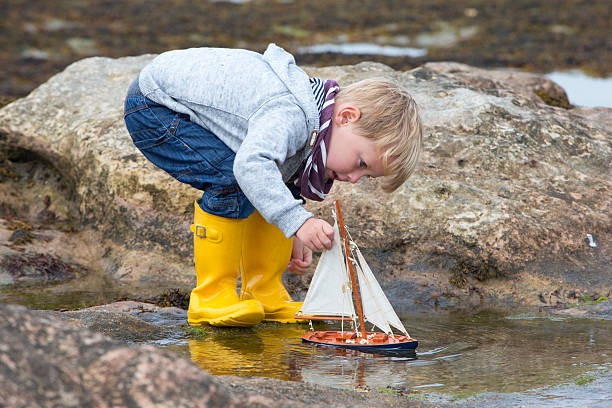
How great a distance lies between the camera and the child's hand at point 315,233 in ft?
13.7

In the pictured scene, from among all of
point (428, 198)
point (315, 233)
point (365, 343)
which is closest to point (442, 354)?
point (365, 343)

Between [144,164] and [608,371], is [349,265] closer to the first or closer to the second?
[608,371]

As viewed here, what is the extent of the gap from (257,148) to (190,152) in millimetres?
685

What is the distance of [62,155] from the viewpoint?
698 centimetres

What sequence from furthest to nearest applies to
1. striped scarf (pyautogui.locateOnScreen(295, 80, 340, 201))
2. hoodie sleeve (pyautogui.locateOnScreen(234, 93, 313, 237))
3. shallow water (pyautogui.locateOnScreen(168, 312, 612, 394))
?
striped scarf (pyautogui.locateOnScreen(295, 80, 340, 201)) → hoodie sleeve (pyautogui.locateOnScreen(234, 93, 313, 237)) → shallow water (pyautogui.locateOnScreen(168, 312, 612, 394))

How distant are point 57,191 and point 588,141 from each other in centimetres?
412

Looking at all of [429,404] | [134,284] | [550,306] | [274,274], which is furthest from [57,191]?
[429,404]

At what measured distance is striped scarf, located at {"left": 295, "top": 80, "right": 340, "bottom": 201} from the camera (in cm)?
432

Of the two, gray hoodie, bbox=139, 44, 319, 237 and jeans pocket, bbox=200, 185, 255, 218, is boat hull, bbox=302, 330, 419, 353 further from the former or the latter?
jeans pocket, bbox=200, 185, 255, 218

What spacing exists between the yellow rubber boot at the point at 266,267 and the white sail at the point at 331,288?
0.44m

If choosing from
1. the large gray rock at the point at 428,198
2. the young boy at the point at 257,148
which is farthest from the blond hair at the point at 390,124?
the large gray rock at the point at 428,198

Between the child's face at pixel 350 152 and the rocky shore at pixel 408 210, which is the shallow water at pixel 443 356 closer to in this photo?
the rocky shore at pixel 408 210

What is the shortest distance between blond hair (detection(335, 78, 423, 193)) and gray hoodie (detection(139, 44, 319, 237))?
9.6 inches

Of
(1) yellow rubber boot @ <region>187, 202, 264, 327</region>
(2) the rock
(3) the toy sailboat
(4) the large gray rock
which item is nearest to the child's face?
(3) the toy sailboat
